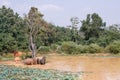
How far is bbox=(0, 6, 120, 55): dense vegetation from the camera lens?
27078mm

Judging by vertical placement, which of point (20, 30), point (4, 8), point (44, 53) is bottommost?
point (44, 53)

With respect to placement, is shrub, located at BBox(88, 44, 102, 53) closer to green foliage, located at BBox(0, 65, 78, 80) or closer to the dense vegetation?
the dense vegetation

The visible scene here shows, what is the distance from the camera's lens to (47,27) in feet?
90.9

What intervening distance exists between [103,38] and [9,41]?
576 inches

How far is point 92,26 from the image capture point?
139 ft

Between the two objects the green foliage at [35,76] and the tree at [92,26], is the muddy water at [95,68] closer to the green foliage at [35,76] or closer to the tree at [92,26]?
the green foliage at [35,76]

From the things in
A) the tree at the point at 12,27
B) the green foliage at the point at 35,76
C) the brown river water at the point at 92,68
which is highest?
the tree at the point at 12,27

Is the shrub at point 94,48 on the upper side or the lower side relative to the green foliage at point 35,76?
upper

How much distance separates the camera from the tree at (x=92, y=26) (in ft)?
139

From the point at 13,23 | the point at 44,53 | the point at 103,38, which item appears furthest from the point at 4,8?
the point at 103,38

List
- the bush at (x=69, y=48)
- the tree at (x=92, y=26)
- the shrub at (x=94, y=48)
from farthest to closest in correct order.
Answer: the tree at (x=92, y=26)
the shrub at (x=94, y=48)
the bush at (x=69, y=48)

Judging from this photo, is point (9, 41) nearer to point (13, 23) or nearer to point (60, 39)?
point (13, 23)

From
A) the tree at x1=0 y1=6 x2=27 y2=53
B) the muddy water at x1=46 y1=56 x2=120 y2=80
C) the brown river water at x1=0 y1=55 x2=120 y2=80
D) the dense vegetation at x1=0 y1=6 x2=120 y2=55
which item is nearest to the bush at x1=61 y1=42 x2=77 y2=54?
the dense vegetation at x1=0 y1=6 x2=120 y2=55

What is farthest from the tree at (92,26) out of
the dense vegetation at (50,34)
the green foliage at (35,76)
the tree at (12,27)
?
the green foliage at (35,76)
